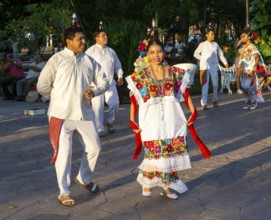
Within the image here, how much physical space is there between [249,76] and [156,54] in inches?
295

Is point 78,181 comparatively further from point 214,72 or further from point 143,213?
point 214,72

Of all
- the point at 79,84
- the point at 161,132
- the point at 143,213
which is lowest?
the point at 143,213

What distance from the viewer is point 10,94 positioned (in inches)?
698

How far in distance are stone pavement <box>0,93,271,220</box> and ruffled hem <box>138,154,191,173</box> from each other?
0.32 meters

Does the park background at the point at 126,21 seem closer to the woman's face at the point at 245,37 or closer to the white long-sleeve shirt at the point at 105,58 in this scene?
the woman's face at the point at 245,37

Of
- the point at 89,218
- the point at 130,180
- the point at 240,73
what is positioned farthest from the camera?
the point at 240,73

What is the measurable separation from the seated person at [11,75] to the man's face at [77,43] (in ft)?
38.6

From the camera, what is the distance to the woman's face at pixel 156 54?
20.1ft

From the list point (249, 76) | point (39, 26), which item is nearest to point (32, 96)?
point (39, 26)

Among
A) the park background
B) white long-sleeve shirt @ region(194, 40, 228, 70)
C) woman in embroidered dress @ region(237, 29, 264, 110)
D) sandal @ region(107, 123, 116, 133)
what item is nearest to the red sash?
sandal @ region(107, 123, 116, 133)

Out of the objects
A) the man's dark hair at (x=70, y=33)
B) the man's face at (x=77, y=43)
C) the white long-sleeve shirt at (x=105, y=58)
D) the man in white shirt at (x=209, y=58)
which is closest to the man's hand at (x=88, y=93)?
the man's face at (x=77, y=43)

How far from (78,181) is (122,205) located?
28.6 inches

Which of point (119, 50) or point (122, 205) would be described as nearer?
point (122, 205)

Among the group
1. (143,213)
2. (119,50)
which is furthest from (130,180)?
(119,50)
